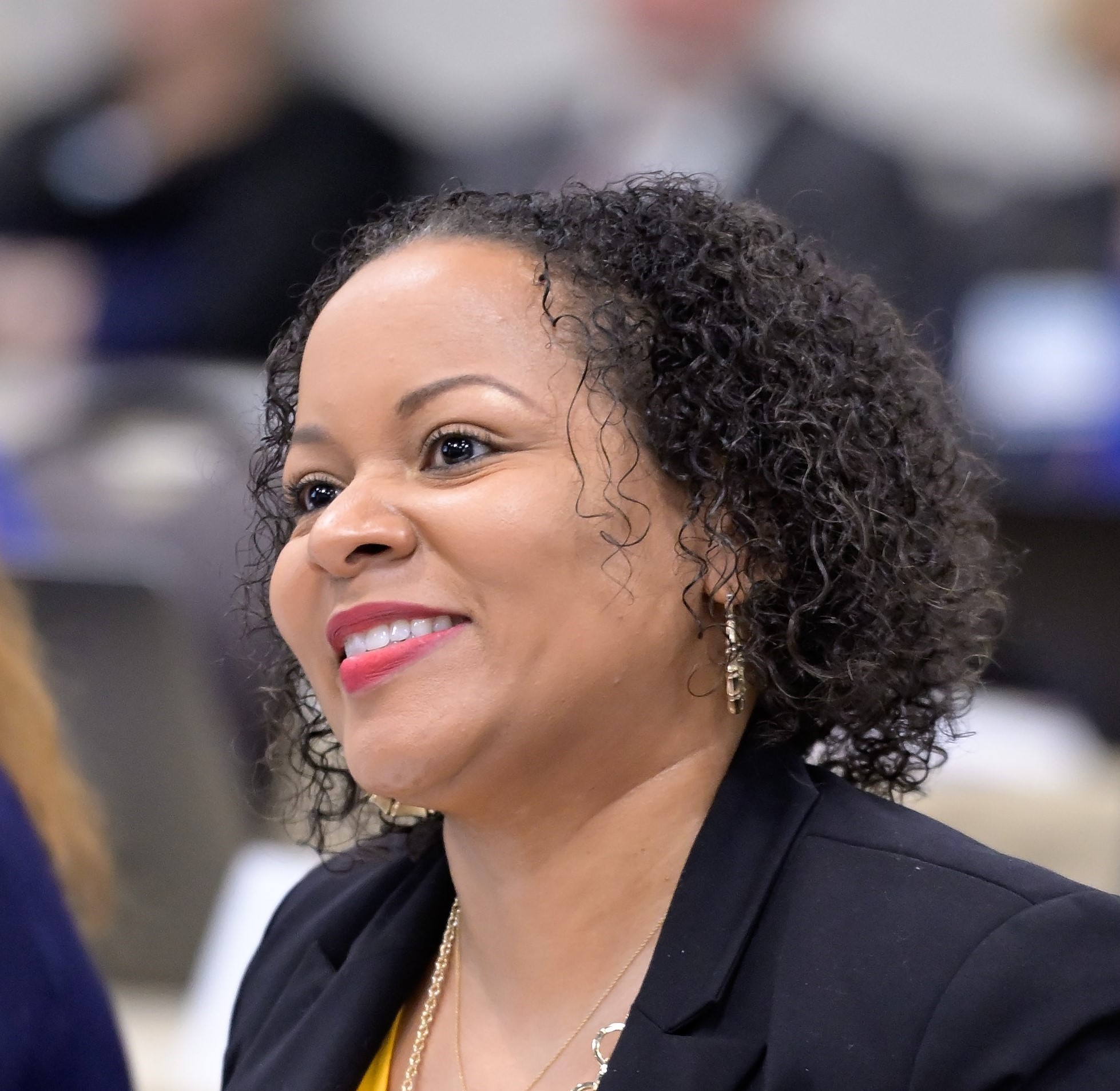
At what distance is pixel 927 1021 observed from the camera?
119 cm

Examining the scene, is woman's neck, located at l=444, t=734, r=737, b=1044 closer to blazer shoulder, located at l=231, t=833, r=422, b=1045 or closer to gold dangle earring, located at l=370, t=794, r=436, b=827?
gold dangle earring, located at l=370, t=794, r=436, b=827

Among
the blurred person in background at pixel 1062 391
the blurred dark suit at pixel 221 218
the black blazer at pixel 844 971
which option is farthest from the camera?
the blurred dark suit at pixel 221 218

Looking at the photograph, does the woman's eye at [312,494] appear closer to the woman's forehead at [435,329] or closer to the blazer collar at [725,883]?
the woman's forehead at [435,329]

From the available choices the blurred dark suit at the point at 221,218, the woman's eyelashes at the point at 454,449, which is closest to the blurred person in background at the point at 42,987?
the woman's eyelashes at the point at 454,449

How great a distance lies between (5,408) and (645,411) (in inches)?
134

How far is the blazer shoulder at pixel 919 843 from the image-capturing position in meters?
1.26

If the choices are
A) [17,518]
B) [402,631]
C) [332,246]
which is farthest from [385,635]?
[332,246]

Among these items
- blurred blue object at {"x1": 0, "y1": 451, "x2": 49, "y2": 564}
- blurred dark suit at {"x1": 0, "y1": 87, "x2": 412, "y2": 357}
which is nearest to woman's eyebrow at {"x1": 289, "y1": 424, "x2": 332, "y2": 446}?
blurred blue object at {"x1": 0, "y1": 451, "x2": 49, "y2": 564}

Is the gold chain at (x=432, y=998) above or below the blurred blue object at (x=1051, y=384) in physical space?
below

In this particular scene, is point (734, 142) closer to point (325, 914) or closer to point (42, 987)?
point (325, 914)

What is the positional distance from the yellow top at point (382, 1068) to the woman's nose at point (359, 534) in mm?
479

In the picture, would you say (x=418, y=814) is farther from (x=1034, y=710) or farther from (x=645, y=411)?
(x=1034, y=710)

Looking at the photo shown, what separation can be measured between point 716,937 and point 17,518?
2.42 metres

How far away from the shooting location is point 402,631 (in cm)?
135
